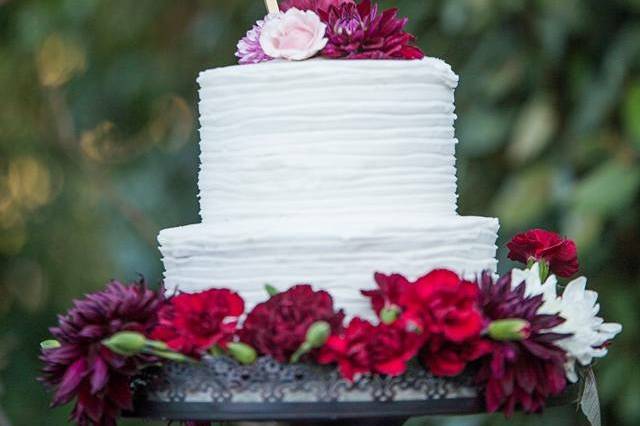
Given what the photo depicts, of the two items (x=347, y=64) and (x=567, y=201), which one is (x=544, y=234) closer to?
(x=347, y=64)

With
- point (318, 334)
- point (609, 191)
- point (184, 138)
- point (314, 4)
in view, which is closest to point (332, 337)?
point (318, 334)

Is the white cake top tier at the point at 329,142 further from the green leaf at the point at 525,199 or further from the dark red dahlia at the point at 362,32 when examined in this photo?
the green leaf at the point at 525,199

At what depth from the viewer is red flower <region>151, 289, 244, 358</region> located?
173 centimetres

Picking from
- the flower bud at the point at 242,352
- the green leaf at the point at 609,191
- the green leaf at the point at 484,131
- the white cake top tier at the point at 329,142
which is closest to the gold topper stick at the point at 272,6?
the white cake top tier at the point at 329,142

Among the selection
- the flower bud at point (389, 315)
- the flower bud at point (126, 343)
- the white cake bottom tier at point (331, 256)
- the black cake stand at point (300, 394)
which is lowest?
the black cake stand at point (300, 394)

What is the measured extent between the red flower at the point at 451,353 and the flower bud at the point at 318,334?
0.46 feet

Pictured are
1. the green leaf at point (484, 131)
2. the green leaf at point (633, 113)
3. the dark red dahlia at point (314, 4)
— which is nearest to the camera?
the dark red dahlia at point (314, 4)

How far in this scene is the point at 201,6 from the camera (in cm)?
501

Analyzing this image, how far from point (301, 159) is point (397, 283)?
10.8 inches

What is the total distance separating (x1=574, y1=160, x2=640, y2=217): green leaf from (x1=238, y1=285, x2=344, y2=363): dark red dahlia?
64.8 inches

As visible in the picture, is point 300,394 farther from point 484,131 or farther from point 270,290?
point 484,131

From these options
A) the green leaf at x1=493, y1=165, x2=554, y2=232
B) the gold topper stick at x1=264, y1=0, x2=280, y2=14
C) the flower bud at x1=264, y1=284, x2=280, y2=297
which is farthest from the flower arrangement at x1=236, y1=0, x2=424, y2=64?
the green leaf at x1=493, y1=165, x2=554, y2=232

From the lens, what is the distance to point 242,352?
1.71m

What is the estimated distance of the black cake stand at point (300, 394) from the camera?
1.71 meters
